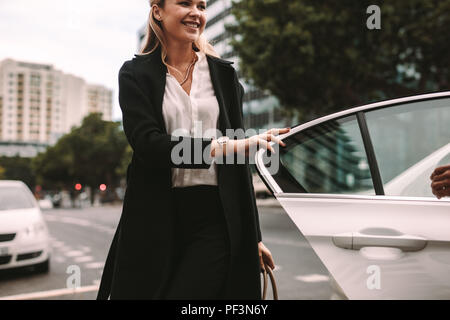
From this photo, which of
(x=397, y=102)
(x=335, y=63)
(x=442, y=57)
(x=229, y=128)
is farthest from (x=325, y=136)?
(x=442, y=57)

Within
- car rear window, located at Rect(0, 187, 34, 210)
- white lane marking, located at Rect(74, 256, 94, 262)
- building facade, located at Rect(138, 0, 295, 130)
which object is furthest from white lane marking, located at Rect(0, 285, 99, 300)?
building facade, located at Rect(138, 0, 295, 130)

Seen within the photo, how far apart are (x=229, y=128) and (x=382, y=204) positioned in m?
0.64

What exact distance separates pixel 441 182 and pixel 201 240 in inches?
36.9

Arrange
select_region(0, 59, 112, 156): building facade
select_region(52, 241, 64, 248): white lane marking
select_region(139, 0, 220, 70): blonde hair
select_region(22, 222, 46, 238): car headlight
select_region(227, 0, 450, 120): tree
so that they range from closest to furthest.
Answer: select_region(139, 0, 220, 70): blonde hair
select_region(22, 222, 46, 238): car headlight
select_region(52, 241, 64, 248): white lane marking
select_region(227, 0, 450, 120): tree
select_region(0, 59, 112, 156): building facade

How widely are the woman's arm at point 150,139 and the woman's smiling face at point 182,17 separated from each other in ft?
0.92

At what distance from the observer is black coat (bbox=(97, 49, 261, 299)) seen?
5.23 ft

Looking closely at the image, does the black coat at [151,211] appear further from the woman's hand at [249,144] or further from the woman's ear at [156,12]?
the woman's ear at [156,12]

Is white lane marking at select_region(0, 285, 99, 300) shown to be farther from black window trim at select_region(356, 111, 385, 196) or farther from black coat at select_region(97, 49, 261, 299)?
black window trim at select_region(356, 111, 385, 196)

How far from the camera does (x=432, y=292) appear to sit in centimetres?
162

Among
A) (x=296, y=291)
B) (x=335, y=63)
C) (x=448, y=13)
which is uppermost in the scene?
(x=448, y=13)

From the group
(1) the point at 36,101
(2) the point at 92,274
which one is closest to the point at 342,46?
(2) the point at 92,274

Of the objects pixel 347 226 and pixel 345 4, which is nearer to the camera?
pixel 347 226

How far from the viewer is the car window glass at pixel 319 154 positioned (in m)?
1.94
